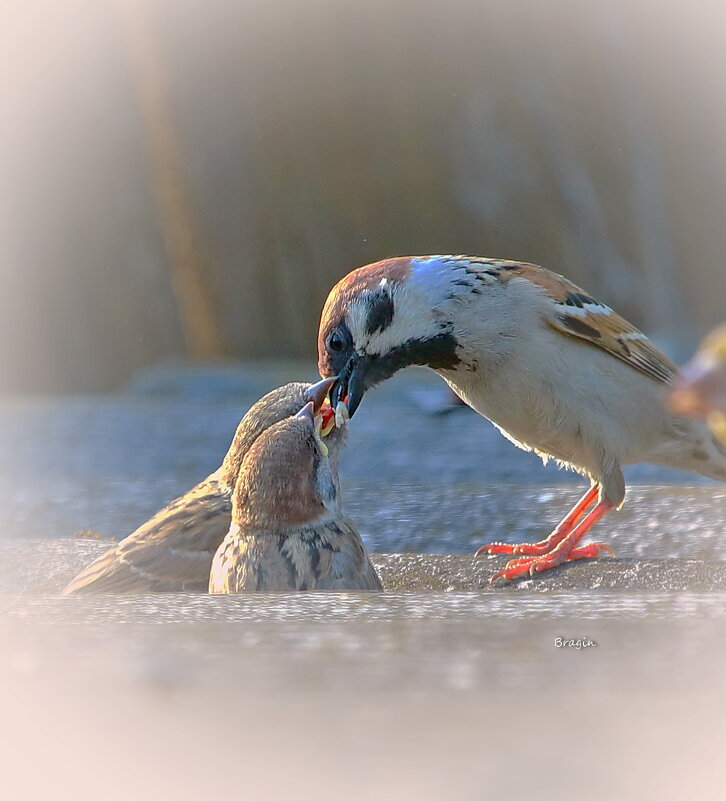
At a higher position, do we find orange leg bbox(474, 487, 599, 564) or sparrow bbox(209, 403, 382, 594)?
sparrow bbox(209, 403, 382, 594)

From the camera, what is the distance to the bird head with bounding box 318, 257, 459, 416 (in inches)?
137

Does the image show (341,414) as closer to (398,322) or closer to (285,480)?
(398,322)

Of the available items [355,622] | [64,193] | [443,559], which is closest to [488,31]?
[64,193]

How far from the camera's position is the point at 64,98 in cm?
783

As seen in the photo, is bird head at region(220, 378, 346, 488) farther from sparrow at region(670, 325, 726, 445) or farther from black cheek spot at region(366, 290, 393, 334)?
sparrow at region(670, 325, 726, 445)

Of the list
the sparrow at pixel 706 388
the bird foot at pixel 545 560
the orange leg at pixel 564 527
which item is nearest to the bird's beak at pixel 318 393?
the bird foot at pixel 545 560

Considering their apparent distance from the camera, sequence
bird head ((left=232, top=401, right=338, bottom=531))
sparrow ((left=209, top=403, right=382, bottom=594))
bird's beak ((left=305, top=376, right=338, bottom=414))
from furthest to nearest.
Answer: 1. bird's beak ((left=305, top=376, right=338, bottom=414))
2. bird head ((left=232, top=401, right=338, bottom=531))
3. sparrow ((left=209, top=403, right=382, bottom=594))

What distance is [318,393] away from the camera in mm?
3232

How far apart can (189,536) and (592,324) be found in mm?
1467

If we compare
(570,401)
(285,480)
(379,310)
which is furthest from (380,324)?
(285,480)

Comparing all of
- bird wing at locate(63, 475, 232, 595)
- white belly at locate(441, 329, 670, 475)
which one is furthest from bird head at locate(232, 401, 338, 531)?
white belly at locate(441, 329, 670, 475)

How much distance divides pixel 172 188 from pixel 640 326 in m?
4.31

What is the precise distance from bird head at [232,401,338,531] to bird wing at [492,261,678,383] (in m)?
0.96

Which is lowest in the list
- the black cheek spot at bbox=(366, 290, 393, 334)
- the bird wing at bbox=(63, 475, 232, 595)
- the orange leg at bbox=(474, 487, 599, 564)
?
the orange leg at bbox=(474, 487, 599, 564)
